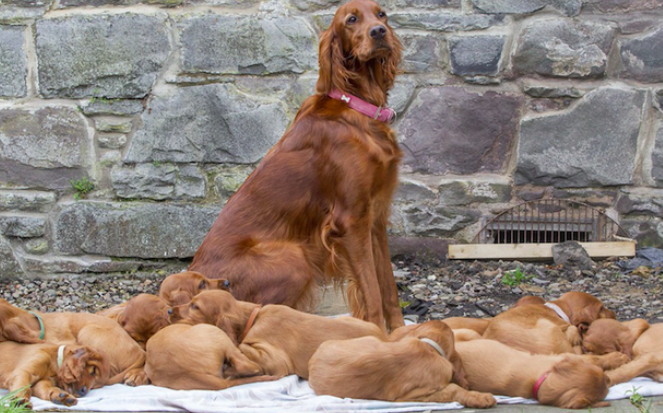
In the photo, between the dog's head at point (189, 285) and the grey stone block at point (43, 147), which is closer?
the dog's head at point (189, 285)

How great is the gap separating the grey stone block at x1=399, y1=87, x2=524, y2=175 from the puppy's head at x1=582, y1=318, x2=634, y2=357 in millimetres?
2194

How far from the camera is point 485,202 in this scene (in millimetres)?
5117

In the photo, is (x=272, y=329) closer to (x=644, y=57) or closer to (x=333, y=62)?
(x=333, y=62)

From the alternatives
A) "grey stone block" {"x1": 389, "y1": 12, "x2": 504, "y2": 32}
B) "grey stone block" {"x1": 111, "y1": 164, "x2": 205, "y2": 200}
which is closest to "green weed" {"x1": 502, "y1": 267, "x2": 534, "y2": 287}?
"grey stone block" {"x1": 389, "y1": 12, "x2": 504, "y2": 32}

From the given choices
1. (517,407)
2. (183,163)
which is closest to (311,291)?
(517,407)

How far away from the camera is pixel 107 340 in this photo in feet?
9.62

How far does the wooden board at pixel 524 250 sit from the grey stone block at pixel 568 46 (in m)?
1.12

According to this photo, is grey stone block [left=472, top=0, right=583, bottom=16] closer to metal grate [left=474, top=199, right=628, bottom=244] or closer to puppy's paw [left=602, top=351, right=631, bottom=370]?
metal grate [left=474, top=199, right=628, bottom=244]

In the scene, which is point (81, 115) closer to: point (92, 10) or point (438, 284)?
point (92, 10)

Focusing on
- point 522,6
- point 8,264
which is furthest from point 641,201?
point 8,264

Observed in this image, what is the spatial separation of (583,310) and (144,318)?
183cm

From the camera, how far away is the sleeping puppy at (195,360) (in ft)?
8.87

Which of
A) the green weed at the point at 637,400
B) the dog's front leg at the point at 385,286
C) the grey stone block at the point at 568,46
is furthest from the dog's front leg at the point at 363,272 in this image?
the grey stone block at the point at 568,46

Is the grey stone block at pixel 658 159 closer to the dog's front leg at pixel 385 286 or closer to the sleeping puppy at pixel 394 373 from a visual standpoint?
the dog's front leg at pixel 385 286
